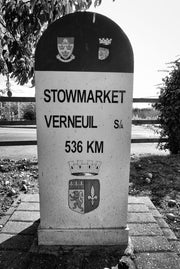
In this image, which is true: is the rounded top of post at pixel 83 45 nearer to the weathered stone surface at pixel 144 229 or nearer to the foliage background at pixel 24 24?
the foliage background at pixel 24 24

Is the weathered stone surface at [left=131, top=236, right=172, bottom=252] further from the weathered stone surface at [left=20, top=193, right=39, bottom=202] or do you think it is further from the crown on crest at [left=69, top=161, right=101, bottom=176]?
the weathered stone surface at [left=20, top=193, right=39, bottom=202]

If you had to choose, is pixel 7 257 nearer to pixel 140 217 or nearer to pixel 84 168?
pixel 84 168

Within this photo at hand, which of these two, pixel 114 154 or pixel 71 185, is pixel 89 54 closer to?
pixel 114 154

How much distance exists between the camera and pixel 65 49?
6.56 ft

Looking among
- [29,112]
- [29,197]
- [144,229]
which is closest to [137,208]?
[144,229]

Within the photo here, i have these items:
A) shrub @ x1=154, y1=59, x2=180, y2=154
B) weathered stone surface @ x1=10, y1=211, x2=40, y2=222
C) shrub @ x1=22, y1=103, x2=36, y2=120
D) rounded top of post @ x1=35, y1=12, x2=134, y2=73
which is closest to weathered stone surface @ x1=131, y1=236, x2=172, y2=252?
weathered stone surface @ x1=10, y1=211, x2=40, y2=222

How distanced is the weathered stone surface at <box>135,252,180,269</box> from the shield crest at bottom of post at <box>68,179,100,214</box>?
563mm

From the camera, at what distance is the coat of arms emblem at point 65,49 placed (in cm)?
199

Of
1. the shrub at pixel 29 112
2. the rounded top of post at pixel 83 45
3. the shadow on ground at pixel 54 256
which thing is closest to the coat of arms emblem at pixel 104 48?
the rounded top of post at pixel 83 45

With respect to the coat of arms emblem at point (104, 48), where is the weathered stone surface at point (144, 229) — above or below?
below

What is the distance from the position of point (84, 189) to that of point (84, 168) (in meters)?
0.19

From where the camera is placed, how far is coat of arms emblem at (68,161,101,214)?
7.18 feet

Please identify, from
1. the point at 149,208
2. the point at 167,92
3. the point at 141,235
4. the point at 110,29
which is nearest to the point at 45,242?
the point at 141,235

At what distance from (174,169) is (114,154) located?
303 centimetres
